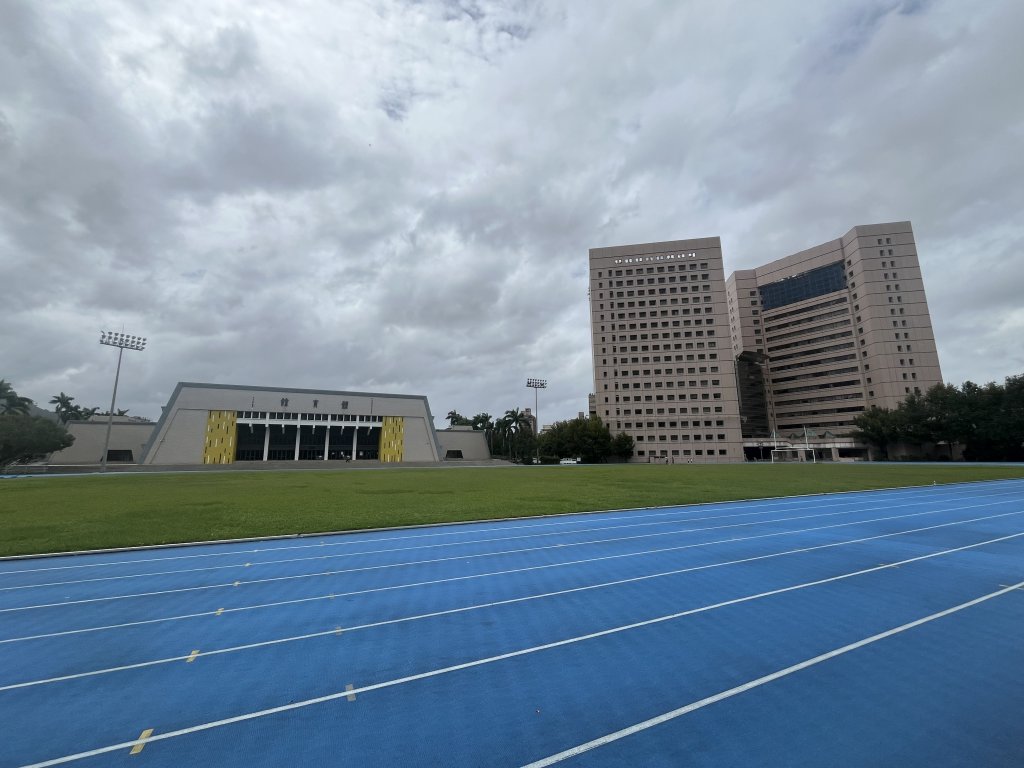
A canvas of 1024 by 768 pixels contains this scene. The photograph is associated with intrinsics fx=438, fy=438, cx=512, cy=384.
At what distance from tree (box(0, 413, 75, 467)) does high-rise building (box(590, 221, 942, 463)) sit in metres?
82.7

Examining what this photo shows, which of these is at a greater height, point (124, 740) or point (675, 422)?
point (675, 422)

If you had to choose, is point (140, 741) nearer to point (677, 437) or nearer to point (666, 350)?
point (677, 437)

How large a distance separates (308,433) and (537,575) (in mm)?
75426

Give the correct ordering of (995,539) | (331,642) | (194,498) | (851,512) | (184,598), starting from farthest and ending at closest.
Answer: (194,498) < (851,512) < (995,539) < (184,598) < (331,642)

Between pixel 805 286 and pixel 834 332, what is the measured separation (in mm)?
12847

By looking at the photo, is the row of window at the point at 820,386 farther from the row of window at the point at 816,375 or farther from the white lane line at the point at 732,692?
the white lane line at the point at 732,692

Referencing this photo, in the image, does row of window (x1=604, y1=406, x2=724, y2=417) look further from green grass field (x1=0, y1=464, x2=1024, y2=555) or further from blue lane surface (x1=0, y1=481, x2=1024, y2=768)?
blue lane surface (x1=0, y1=481, x2=1024, y2=768)

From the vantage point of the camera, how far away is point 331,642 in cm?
601

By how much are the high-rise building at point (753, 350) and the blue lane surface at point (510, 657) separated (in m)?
78.2

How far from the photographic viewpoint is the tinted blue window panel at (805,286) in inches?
3492

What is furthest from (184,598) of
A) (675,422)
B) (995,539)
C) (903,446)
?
(903,446)

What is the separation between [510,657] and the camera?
218 inches

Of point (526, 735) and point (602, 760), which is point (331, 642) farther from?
point (602, 760)

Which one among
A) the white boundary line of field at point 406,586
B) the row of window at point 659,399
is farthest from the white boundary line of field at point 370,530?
the row of window at point 659,399
